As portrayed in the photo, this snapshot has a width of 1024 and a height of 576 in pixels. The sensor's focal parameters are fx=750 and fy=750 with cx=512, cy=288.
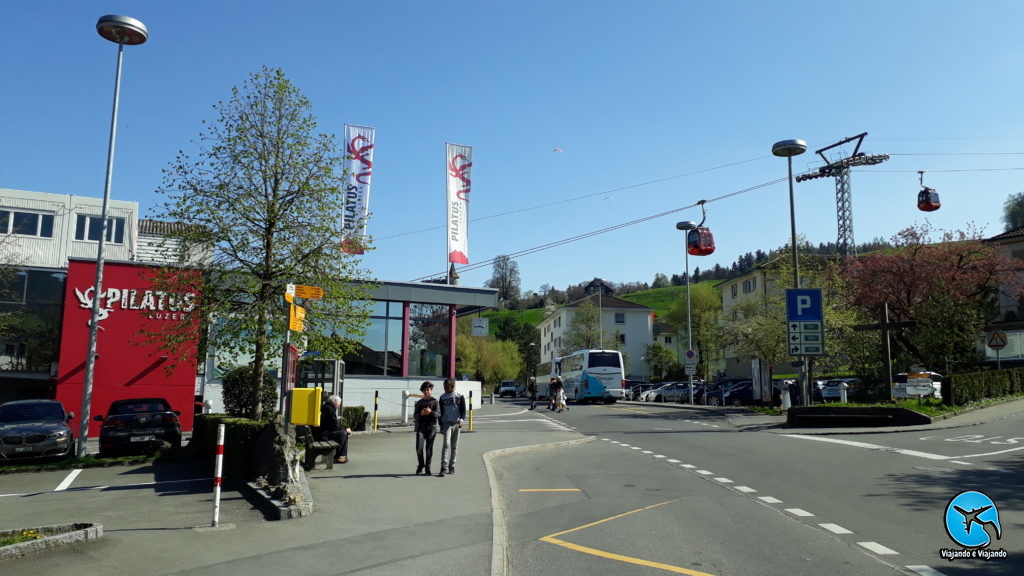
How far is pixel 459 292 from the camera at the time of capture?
3425cm

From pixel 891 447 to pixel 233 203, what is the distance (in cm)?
1531

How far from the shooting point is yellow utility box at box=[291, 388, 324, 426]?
11.2m

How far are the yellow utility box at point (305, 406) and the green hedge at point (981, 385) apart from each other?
73.0 ft

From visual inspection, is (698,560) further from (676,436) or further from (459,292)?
(459,292)

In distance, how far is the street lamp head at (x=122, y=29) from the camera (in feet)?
55.3

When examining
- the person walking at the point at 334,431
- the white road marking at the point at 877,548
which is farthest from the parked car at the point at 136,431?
the white road marking at the point at 877,548

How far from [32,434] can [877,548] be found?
1713cm

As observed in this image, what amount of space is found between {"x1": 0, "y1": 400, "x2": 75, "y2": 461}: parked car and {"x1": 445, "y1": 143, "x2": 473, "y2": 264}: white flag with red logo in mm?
17799

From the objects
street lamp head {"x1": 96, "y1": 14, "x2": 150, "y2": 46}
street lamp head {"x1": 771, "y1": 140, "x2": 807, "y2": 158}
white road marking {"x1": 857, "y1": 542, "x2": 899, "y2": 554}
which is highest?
street lamp head {"x1": 771, "y1": 140, "x2": 807, "y2": 158}

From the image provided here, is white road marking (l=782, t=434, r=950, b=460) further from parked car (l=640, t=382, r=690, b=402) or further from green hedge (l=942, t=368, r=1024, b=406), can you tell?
parked car (l=640, t=382, r=690, b=402)

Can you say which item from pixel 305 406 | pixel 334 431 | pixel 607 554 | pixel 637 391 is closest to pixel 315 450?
pixel 334 431

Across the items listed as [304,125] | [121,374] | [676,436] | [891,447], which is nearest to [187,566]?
[304,125]

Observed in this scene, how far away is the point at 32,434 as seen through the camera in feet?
54.9

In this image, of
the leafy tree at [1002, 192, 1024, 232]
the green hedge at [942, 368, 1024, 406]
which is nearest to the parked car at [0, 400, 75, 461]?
the green hedge at [942, 368, 1024, 406]
